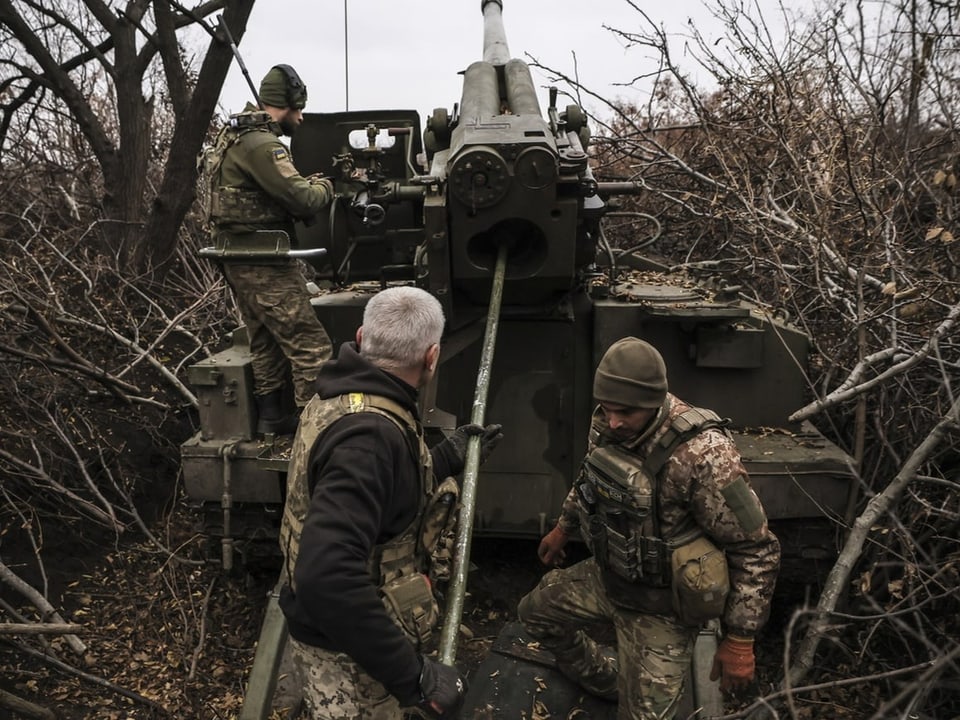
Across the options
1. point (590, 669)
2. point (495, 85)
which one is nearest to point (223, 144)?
point (495, 85)

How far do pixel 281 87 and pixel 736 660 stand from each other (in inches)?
139


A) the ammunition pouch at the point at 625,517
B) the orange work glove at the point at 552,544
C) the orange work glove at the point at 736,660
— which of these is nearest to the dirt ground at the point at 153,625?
the orange work glove at the point at 552,544

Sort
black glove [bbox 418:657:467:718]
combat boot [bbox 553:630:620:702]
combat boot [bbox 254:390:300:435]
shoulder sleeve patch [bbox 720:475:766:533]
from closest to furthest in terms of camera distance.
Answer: black glove [bbox 418:657:467:718]
shoulder sleeve patch [bbox 720:475:766:533]
combat boot [bbox 553:630:620:702]
combat boot [bbox 254:390:300:435]

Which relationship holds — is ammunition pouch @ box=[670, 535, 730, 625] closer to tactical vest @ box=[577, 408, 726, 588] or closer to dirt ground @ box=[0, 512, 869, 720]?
tactical vest @ box=[577, 408, 726, 588]

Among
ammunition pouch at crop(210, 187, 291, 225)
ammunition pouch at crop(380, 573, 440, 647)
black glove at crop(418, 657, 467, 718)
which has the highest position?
ammunition pouch at crop(210, 187, 291, 225)

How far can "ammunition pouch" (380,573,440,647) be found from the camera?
8.45ft

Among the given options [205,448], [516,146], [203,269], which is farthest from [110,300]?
[516,146]

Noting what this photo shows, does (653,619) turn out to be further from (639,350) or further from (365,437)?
(365,437)

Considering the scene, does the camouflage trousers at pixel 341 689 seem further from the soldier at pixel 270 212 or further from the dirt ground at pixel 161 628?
the soldier at pixel 270 212

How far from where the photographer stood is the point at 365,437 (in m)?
2.35

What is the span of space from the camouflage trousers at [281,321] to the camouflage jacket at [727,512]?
212cm

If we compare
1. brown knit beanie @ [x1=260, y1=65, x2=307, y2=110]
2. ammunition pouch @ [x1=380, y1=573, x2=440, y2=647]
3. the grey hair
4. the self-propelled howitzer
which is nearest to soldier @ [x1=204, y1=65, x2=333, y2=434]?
brown knit beanie @ [x1=260, y1=65, x2=307, y2=110]

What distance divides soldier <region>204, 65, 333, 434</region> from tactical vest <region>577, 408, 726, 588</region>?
1915 mm

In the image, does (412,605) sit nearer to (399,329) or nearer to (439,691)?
(439,691)
